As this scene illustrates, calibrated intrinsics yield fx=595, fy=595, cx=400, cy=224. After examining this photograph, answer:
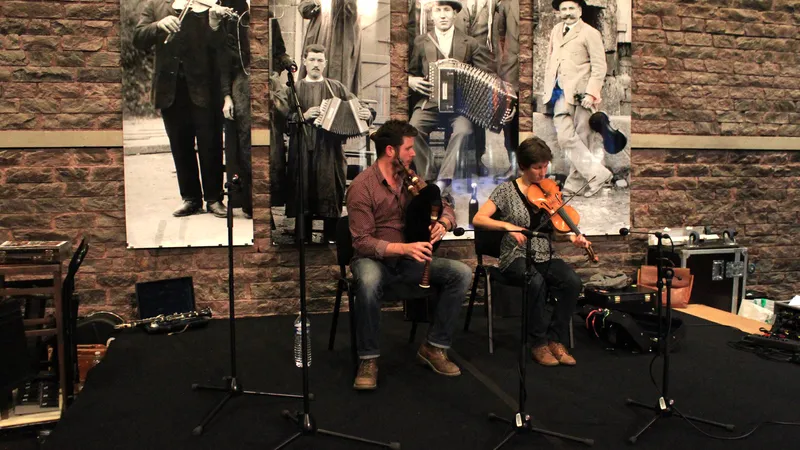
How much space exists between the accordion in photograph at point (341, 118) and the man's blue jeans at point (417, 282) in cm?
155

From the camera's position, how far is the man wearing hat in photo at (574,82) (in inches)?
196

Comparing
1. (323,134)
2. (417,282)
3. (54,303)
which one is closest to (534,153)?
(417,282)

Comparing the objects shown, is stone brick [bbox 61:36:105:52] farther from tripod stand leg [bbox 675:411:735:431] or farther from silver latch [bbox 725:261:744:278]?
silver latch [bbox 725:261:744:278]

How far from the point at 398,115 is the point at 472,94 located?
24.7 inches

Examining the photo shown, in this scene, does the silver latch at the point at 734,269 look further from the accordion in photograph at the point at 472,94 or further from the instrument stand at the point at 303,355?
the instrument stand at the point at 303,355

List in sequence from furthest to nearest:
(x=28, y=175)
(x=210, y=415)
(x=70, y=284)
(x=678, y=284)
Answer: (x=678, y=284) < (x=28, y=175) < (x=70, y=284) < (x=210, y=415)

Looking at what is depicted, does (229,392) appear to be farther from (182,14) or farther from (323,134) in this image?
(182,14)

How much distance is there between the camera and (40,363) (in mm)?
3125

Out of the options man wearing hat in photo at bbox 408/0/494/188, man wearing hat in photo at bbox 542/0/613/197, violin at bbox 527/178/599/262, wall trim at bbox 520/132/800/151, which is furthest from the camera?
wall trim at bbox 520/132/800/151

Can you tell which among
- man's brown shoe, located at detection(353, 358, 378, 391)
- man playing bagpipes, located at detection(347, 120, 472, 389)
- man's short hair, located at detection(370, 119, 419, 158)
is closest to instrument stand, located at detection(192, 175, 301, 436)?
man's brown shoe, located at detection(353, 358, 378, 391)

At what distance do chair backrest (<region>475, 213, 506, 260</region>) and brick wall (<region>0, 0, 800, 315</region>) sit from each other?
3.26 ft

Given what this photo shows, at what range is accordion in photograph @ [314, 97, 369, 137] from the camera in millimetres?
4539

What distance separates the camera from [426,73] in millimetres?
4703

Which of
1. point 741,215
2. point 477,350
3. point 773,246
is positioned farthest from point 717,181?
point 477,350
